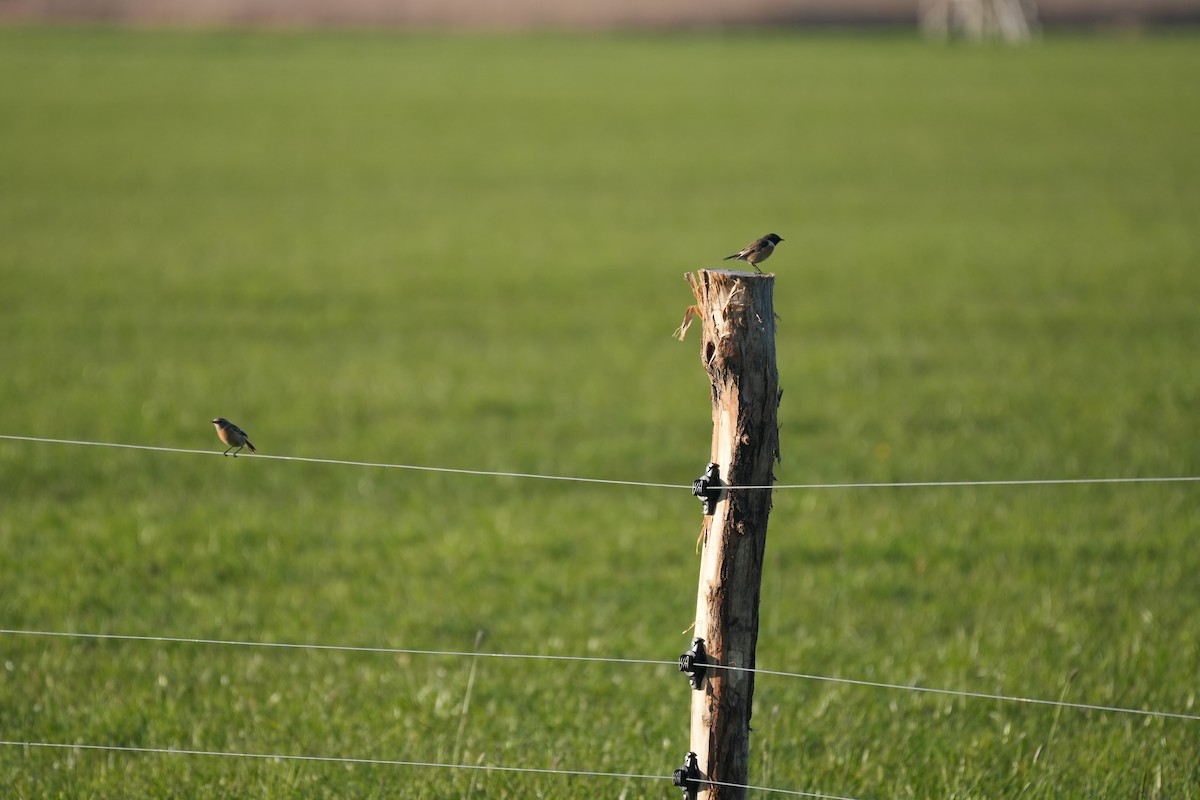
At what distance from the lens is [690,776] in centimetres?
400

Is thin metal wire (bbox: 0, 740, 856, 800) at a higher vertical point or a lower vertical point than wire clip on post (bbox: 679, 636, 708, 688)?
lower

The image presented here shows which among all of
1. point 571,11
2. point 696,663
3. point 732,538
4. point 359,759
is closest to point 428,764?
point 359,759

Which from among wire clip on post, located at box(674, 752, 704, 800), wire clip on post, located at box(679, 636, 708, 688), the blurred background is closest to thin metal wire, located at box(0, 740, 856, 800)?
wire clip on post, located at box(674, 752, 704, 800)

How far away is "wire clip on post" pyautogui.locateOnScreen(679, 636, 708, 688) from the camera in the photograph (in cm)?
396

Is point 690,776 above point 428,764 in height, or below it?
above

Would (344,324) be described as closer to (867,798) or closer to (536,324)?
(536,324)

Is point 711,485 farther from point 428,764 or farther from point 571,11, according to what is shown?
point 571,11

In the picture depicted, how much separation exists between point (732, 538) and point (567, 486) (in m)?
5.97

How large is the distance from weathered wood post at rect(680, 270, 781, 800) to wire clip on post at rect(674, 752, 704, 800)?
0.05ft

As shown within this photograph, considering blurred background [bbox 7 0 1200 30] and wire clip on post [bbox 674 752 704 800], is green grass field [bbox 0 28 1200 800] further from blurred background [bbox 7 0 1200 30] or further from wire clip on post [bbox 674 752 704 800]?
blurred background [bbox 7 0 1200 30]

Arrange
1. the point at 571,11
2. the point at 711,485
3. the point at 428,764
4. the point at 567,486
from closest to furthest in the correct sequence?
1. the point at 711,485
2. the point at 428,764
3. the point at 567,486
4. the point at 571,11

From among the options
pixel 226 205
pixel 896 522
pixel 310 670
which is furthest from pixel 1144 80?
pixel 310 670

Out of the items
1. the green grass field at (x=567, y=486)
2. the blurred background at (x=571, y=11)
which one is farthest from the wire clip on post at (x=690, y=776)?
the blurred background at (x=571, y=11)

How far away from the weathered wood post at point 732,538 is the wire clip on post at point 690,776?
0.02 metres
